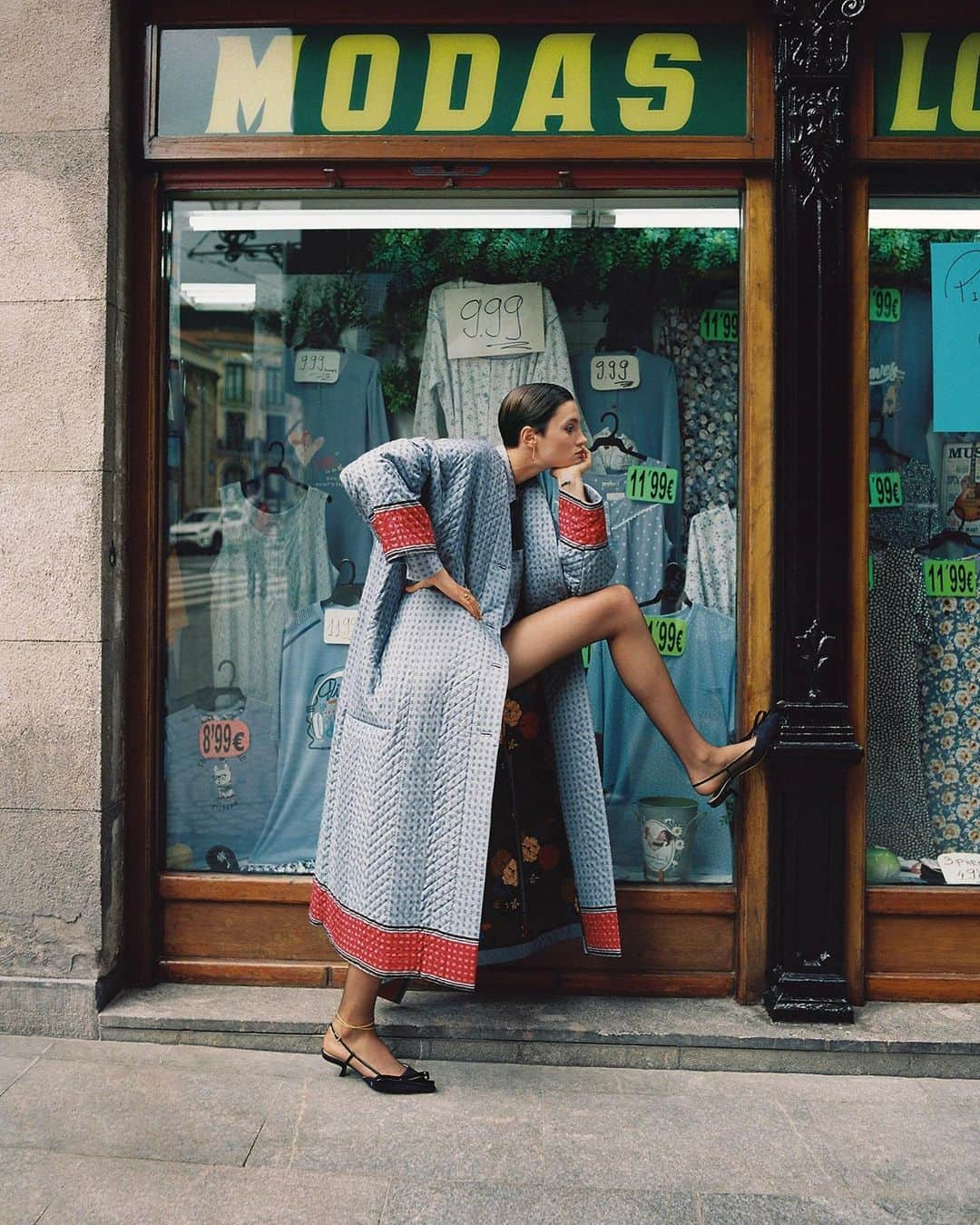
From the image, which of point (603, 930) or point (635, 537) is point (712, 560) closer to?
point (635, 537)

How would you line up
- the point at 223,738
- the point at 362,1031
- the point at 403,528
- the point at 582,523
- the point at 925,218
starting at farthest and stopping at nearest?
the point at 223,738, the point at 925,218, the point at 582,523, the point at 362,1031, the point at 403,528

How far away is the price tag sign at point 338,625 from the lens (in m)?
4.49

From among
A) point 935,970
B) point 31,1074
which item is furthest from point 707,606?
point 31,1074

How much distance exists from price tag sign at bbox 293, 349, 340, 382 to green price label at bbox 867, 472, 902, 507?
1.98 m

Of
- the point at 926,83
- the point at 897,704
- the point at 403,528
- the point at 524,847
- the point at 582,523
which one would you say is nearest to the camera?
the point at 403,528

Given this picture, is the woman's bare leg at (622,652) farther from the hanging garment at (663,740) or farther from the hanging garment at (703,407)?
the hanging garment at (703,407)

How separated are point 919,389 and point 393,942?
8.57 feet

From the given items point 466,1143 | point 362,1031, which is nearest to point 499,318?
point 362,1031

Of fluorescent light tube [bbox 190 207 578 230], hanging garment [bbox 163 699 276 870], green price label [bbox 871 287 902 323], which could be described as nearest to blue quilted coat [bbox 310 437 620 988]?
hanging garment [bbox 163 699 276 870]

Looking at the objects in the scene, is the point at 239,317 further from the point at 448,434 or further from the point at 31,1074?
the point at 31,1074

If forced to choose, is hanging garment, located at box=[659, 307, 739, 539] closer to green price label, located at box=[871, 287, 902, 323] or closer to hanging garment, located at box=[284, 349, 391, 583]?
green price label, located at box=[871, 287, 902, 323]

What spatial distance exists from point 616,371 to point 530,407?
2.68 feet

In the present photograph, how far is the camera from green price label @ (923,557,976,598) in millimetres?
4359

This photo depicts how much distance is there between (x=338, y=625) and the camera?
177 inches
